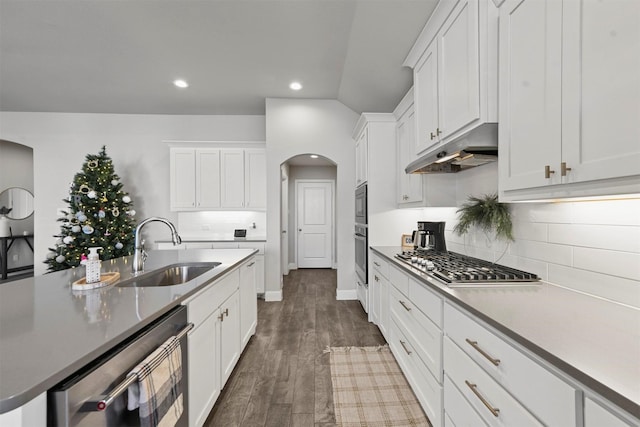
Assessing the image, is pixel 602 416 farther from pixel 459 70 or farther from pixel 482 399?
pixel 459 70

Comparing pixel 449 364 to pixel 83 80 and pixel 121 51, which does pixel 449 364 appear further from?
pixel 83 80

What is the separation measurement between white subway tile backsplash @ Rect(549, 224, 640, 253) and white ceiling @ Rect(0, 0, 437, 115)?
1709 mm

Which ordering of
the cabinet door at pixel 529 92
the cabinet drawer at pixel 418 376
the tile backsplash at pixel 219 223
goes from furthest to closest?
the tile backsplash at pixel 219 223 → the cabinet drawer at pixel 418 376 → the cabinet door at pixel 529 92

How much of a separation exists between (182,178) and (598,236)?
4.90 m

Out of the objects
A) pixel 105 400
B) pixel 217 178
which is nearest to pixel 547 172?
pixel 105 400

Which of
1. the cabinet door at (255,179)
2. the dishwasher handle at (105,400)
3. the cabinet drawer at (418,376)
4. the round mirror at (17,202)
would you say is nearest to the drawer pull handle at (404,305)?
the cabinet drawer at (418,376)

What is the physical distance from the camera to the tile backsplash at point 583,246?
3.67ft

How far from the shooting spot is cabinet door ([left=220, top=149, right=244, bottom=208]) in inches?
184

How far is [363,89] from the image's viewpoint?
365cm

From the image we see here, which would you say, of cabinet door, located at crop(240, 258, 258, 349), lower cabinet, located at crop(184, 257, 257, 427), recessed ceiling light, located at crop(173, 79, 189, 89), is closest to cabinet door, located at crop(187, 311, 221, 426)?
lower cabinet, located at crop(184, 257, 257, 427)

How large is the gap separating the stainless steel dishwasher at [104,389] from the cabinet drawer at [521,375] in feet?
3.94

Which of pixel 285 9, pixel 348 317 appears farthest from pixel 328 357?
pixel 285 9

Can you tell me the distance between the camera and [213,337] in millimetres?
1702

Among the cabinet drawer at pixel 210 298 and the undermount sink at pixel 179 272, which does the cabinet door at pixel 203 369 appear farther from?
the undermount sink at pixel 179 272
